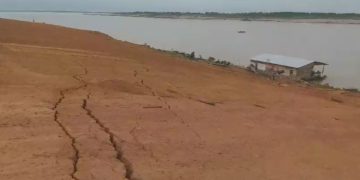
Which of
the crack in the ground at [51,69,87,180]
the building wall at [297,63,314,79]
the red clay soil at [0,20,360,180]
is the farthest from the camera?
the building wall at [297,63,314,79]

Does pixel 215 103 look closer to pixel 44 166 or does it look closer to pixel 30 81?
pixel 30 81

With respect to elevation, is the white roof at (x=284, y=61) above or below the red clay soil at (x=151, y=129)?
below

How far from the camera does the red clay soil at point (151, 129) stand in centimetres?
371

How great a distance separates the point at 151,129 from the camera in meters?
4.63

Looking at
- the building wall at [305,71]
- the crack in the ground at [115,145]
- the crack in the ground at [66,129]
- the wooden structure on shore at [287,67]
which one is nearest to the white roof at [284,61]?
the wooden structure on shore at [287,67]

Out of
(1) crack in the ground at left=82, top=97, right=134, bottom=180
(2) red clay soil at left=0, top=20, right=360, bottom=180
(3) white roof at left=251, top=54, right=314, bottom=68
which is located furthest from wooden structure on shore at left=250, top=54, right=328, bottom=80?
(1) crack in the ground at left=82, top=97, right=134, bottom=180

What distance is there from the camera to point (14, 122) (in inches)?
166

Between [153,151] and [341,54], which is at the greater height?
[153,151]

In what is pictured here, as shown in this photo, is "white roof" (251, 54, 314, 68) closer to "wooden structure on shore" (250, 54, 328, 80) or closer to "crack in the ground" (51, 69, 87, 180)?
"wooden structure on shore" (250, 54, 328, 80)

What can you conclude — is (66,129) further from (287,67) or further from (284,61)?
(284,61)

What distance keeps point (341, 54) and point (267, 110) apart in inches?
1404

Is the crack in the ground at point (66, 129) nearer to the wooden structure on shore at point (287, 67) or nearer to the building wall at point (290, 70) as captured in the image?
the wooden structure on shore at point (287, 67)

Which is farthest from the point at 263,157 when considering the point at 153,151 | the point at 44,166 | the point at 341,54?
the point at 341,54

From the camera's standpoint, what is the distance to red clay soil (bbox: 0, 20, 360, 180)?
146 inches
